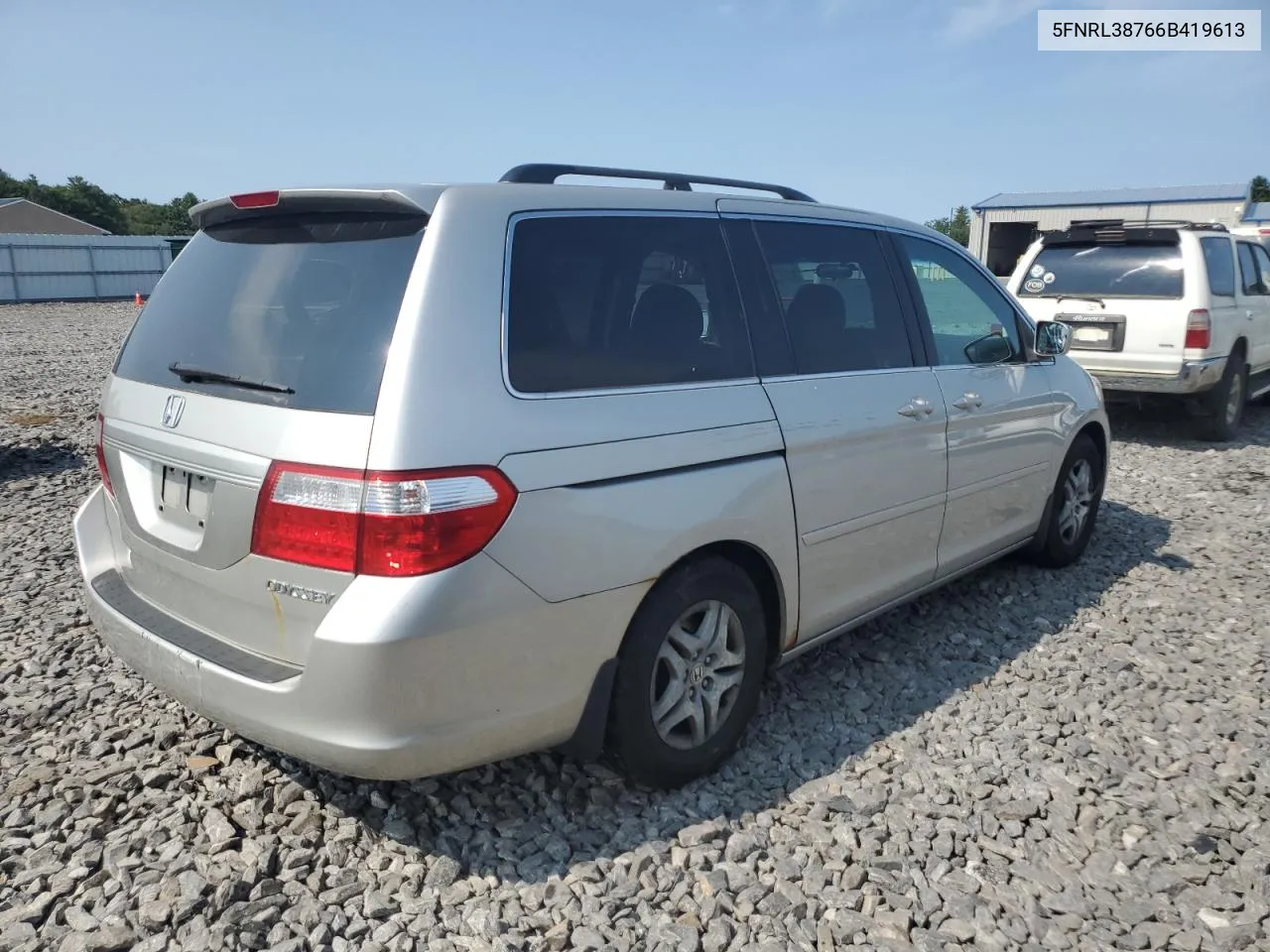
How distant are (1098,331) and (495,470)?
25.7 ft

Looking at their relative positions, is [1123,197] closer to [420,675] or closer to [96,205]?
[420,675]

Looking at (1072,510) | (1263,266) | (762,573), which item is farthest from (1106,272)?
(762,573)

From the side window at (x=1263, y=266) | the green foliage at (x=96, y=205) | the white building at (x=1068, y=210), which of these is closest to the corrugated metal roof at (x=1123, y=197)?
the white building at (x=1068, y=210)

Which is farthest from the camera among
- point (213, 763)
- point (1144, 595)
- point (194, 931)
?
point (1144, 595)

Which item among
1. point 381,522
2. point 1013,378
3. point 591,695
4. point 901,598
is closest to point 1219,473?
point 1013,378

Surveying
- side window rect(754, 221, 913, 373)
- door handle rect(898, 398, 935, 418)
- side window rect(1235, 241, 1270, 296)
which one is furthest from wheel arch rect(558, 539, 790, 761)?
side window rect(1235, 241, 1270, 296)

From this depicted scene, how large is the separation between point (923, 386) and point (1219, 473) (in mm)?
5274

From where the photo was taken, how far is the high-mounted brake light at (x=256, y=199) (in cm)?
275

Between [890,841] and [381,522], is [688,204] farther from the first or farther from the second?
[890,841]

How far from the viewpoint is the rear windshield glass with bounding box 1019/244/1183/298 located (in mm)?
8422

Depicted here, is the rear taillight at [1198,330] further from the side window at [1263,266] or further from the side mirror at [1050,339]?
the side mirror at [1050,339]

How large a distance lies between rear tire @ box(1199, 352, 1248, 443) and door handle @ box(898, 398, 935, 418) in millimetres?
6474

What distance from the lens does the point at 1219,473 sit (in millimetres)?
7676

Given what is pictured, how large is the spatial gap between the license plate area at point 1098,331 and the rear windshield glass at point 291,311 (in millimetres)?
7493
